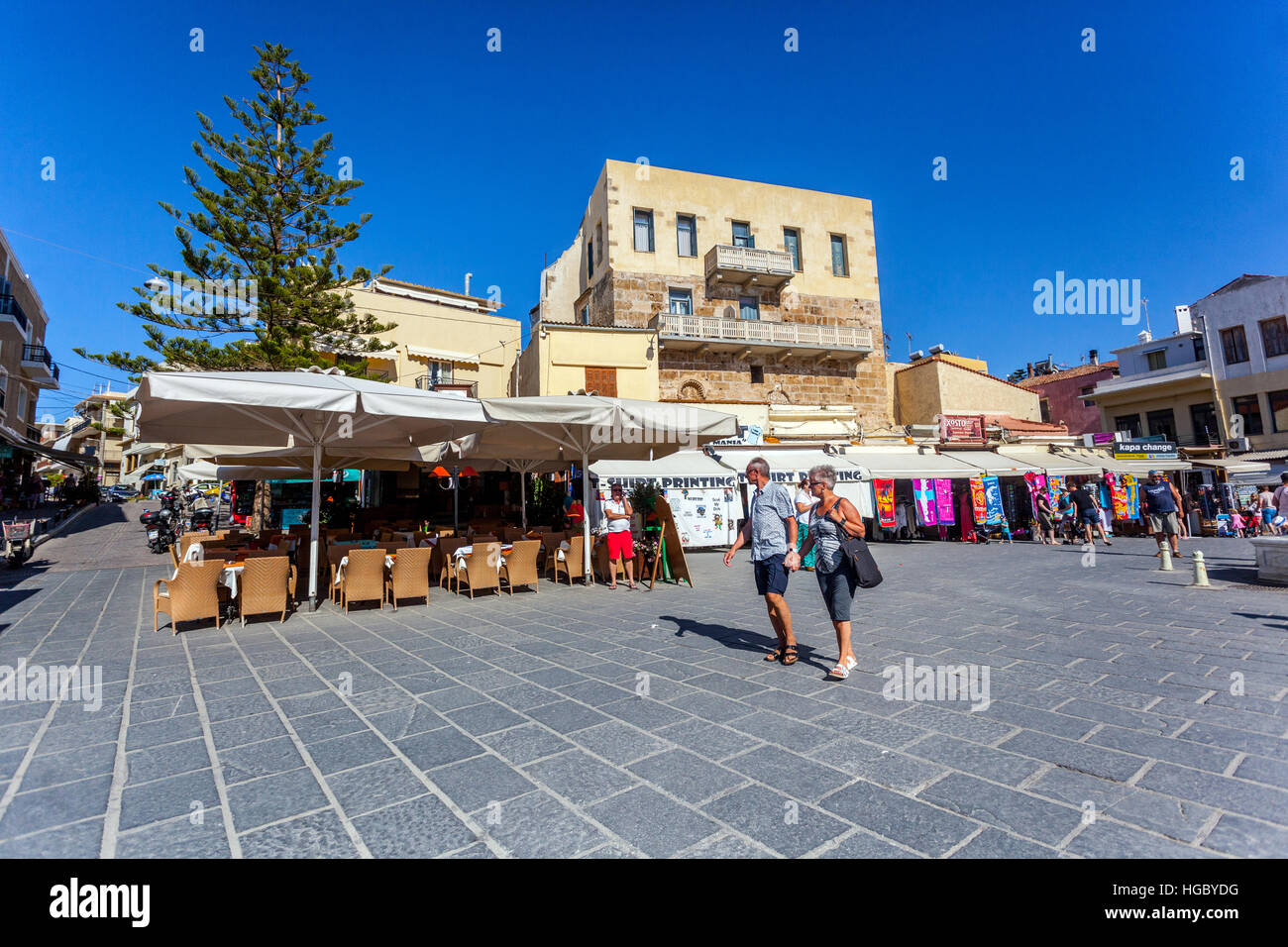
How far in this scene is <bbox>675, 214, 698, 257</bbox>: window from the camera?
75.7 ft

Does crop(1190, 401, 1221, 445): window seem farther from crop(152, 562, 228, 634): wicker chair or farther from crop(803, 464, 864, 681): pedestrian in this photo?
crop(152, 562, 228, 634): wicker chair

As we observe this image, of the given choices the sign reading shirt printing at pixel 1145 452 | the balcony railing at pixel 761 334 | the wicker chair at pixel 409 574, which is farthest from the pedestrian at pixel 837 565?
the sign reading shirt printing at pixel 1145 452

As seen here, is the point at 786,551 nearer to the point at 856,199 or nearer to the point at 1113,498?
the point at 1113,498

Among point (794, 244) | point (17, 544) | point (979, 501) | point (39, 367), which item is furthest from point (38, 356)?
point (979, 501)

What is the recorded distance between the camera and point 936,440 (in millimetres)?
18172

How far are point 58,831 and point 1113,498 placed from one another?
21.4m

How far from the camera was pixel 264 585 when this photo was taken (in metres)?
5.79

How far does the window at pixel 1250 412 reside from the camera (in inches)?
892

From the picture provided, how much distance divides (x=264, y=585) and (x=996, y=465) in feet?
56.1

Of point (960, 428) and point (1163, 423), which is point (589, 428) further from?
point (1163, 423)

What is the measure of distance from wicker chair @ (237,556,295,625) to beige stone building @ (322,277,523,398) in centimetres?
1713

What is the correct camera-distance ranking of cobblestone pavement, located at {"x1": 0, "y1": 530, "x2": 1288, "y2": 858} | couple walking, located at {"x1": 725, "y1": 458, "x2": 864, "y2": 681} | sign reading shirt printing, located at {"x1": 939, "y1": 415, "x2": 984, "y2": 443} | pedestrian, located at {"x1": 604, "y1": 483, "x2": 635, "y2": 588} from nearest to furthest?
cobblestone pavement, located at {"x1": 0, "y1": 530, "x2": 1288, "y2": 858}, couple walking, located at {"x1": 725, "y1": 458, "x2": 864, "y2": 681}, pedestrian, located at {"x1": 604, "y1": 483, "x2": 635, "y2": 588}, sign reading shirt printing, located at {"x1": 939, "y1": 415, "x2": 984, "y2": 443}

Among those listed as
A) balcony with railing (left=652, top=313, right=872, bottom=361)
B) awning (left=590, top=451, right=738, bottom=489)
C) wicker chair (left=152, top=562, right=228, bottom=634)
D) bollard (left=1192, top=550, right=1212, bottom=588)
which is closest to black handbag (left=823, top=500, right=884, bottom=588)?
wicker chair (left=152, top=562, right=228, bottom=634)
